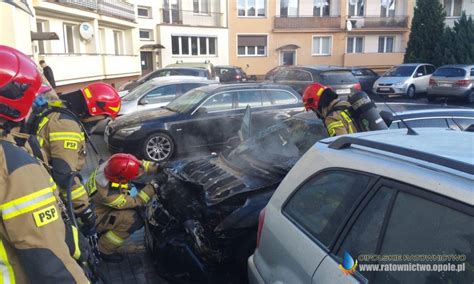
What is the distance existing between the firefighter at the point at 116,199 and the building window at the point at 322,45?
29.5 meters

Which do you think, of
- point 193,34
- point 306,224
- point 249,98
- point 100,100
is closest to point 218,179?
point 100,100

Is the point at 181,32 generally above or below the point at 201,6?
below

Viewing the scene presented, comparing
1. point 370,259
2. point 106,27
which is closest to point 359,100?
point 370,259

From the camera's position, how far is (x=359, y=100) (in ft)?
13.2

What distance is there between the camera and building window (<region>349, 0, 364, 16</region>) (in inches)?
1248

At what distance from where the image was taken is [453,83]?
16.6 m

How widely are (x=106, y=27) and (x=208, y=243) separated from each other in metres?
19.7

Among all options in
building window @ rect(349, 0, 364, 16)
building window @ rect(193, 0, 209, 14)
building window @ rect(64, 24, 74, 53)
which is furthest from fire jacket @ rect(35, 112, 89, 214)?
building window @ rect(349, 0, 364, 16)

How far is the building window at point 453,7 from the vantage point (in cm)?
3119

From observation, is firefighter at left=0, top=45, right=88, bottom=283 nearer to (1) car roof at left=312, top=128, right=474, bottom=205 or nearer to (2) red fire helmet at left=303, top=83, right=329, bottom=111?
(1) car roof at left=312, top=128, right=474, bottom=205

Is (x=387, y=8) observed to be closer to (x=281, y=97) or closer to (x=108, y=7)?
(x=108, y=7)

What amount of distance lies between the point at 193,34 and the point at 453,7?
65.9 ft

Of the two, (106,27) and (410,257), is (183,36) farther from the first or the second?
(410,257)

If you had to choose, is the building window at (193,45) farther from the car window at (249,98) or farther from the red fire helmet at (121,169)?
the red fire helmet at (121,169)
